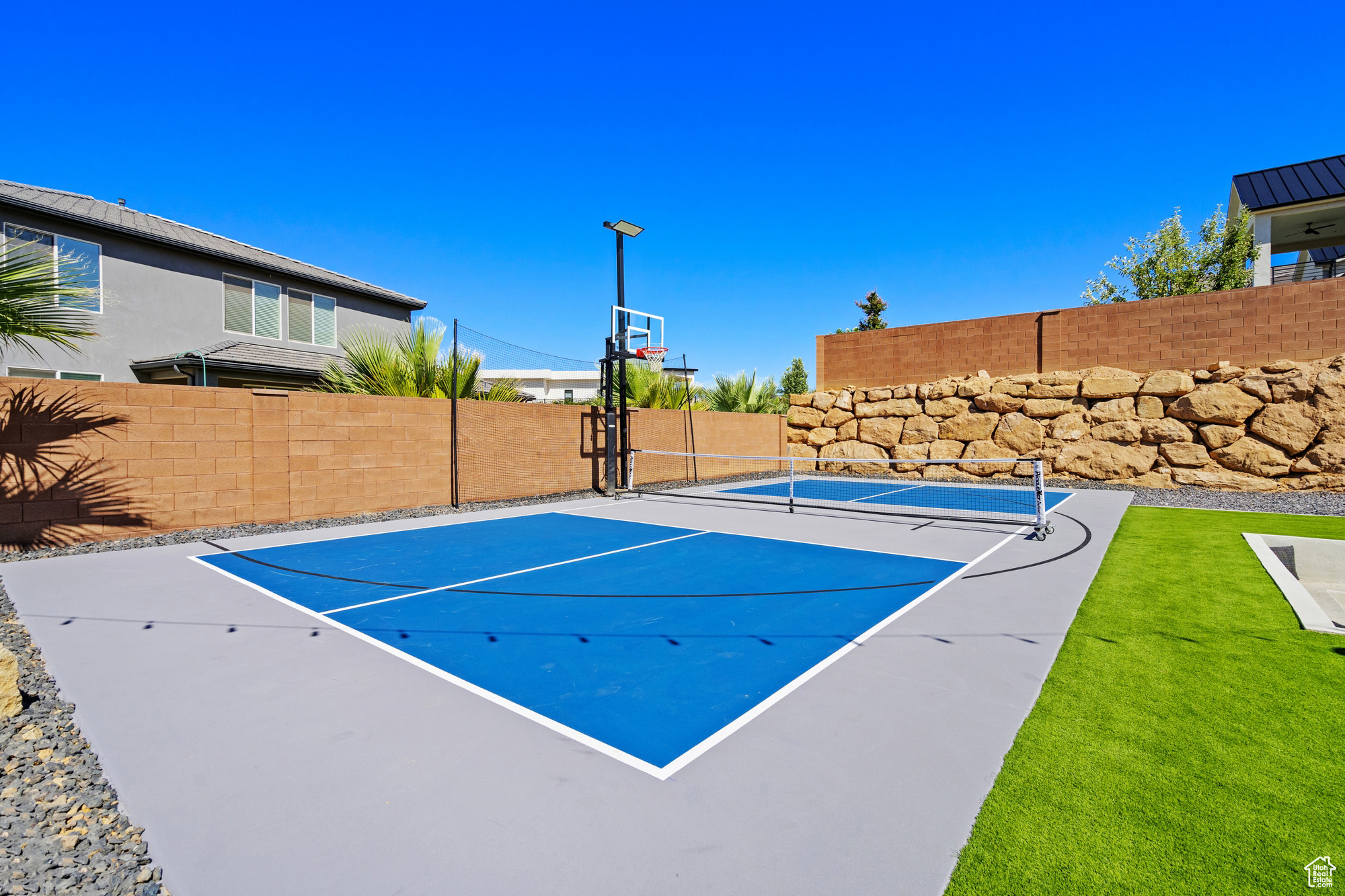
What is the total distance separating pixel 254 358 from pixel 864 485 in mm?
16546

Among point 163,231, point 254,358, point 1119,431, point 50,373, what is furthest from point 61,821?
point 1119,431

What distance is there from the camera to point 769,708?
336 cm

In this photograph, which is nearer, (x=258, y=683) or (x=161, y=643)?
(x=258, y=683)

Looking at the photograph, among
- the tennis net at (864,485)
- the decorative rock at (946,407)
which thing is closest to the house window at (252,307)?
the tennis net at (864,485)

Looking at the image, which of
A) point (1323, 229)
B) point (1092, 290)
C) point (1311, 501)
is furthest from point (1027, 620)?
point (1092, 290)

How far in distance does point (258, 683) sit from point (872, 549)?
6.68 m

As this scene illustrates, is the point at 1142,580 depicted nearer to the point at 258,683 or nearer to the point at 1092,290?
the point at 258,683

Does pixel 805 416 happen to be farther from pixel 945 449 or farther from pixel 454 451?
pixel 454 451

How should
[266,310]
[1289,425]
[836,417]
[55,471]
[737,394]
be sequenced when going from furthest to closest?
[737,394], [836,417], [266,310], [1289,425], [55,471]

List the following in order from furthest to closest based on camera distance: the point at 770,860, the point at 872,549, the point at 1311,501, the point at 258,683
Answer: the point at 1311,501
the point at 872,549
the point at 258,683
the point at 770,860

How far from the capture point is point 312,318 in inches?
688

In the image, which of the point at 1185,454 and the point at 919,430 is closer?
the point at 1185,454

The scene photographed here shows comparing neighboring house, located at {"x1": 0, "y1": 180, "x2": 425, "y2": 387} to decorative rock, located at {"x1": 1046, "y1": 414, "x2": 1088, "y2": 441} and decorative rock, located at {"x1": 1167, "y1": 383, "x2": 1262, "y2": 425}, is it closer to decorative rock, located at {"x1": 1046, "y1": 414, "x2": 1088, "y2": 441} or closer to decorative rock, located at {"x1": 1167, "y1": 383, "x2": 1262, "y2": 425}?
decorative rock, located at {"x1": 1046, "y1": 414, "x2": 1088, "y2": 441}

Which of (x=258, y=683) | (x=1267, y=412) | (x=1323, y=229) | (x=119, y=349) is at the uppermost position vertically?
(x=1323, y=229)
